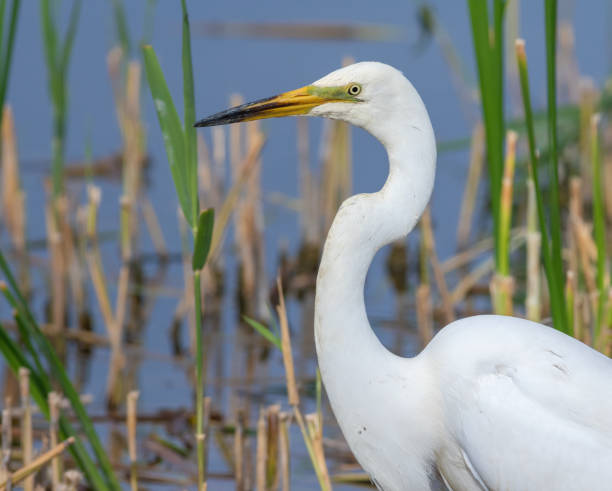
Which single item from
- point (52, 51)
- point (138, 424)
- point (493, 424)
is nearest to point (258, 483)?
point (493, 424)

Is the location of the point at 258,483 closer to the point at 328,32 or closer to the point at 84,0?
the point at 328,32

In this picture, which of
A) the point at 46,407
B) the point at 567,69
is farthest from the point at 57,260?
the point at 567,69

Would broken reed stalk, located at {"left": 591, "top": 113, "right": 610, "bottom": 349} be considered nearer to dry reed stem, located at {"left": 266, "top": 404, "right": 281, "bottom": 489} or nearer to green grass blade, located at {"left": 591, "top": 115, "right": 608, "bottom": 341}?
green grass blade, located at {"left": 591, "top": 115, "right": 608, "bottom": 341}

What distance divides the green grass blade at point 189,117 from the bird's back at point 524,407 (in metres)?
0.62

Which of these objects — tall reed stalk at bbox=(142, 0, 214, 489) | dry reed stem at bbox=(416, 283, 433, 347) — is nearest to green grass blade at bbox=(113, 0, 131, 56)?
dry reed stem at bbox=(416, 283, 433, 347)

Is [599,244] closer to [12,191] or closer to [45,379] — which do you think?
[45,379]

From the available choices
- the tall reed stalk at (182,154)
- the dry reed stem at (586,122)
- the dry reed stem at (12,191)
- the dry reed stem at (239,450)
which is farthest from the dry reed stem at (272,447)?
the dry reed stem at (586,122)

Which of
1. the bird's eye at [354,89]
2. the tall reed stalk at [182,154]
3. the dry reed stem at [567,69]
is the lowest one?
the tall reed stalk at [182,154]

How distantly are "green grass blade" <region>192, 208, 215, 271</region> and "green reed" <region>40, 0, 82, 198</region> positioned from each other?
5.39 ft

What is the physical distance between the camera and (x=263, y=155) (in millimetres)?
6785

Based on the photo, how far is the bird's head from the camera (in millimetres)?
2383

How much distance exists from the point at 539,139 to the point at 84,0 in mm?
4126

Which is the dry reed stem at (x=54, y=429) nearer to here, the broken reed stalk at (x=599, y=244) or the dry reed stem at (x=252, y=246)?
the broken reed stalk at (x=599, y=244)

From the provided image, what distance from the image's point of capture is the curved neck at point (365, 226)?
7.75 ft
